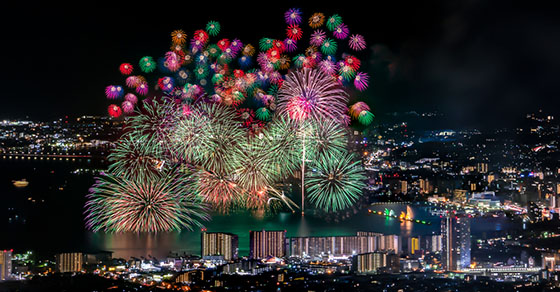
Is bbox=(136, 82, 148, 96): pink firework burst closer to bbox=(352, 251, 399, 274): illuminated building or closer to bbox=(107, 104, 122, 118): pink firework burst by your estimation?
bbox=(107, 104, 122, 118): pink firework burst

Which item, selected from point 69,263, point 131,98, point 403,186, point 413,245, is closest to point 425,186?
point 403,186

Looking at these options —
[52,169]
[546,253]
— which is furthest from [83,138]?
[546,253]

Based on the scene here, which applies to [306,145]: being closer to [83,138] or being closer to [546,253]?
[546,253]

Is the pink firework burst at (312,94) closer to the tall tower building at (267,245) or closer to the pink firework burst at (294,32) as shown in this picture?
the pink firework burst at (294,32)

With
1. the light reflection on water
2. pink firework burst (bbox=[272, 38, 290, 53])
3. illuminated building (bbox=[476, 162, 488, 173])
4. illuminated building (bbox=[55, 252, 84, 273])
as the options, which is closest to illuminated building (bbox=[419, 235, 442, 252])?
the light reflection on water

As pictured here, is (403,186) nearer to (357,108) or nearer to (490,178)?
(490,178)

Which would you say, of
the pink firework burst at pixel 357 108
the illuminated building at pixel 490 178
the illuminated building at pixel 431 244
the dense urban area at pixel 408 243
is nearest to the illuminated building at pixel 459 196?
the dense urban area at pixel 408 243
